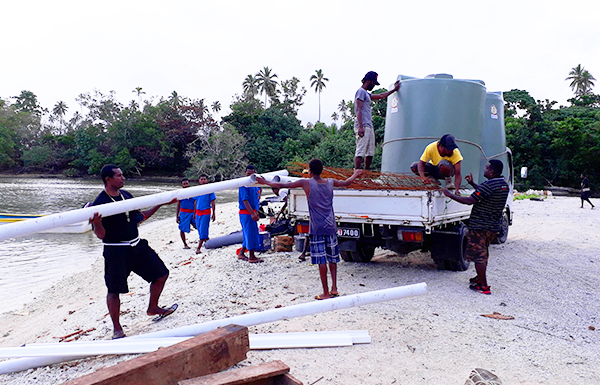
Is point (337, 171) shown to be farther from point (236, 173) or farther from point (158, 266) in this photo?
point (236, 173)

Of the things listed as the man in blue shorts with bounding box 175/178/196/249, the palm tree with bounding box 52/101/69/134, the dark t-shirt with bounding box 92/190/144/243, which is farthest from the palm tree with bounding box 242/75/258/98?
the dark t-shirt with bounding box 92/190/144/243

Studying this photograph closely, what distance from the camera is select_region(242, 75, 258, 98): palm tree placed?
6038cm

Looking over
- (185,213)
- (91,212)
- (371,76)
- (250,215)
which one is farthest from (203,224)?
(91,212)

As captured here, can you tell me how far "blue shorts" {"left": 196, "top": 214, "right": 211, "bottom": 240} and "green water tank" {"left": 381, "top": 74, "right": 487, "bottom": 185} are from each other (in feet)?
13.2

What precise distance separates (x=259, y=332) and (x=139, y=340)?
107 cm

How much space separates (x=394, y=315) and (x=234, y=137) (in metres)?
39.6

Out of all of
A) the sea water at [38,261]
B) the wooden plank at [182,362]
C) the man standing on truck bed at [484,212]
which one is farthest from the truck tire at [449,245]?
the sea water at [38,261]

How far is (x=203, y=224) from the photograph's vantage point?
884 centimetres

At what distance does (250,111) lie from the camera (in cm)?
5347

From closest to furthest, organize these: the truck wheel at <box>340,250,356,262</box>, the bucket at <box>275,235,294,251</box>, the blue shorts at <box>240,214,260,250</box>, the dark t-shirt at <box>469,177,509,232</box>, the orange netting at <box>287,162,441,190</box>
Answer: the dark t-shirt at <box>469,177,509,232</box>
the orange netting at <box>287,162,441,190</box>
the truck wheel at <box>340,250,356,262</box>
the blue shorts at <box>240,214,260,250</box>
the bucket at <box>275,235,294,251</box>

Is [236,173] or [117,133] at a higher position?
[117,133]

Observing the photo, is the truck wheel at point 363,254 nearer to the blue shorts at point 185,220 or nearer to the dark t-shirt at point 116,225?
the blue shorts at point 185,220

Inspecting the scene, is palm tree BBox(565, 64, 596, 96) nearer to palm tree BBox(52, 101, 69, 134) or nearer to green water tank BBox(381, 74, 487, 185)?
green water tank BBox(381, 74, 487, 185)


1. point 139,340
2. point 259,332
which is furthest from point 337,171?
point 139,340
